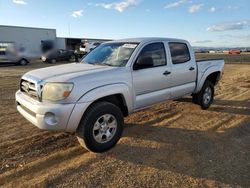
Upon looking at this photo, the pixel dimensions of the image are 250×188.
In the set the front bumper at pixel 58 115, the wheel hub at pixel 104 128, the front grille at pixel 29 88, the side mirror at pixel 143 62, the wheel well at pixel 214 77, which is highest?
the side mirror at pixel 143 62

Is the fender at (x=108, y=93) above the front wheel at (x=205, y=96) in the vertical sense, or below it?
above

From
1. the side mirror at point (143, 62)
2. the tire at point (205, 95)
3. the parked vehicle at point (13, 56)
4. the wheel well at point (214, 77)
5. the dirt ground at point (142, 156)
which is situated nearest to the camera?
the dirt ground at point (142, 156)

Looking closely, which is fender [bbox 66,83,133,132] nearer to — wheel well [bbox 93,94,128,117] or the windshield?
wheel well [bbox 93,94,128,117]

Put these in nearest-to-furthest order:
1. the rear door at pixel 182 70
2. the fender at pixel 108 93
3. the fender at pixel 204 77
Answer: the fender at pixel 108 93, the rear door at pixel 182 70, the fender at pixel 204 77

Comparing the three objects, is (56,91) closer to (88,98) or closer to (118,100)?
(88,98)

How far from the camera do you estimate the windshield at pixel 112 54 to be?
193 inches

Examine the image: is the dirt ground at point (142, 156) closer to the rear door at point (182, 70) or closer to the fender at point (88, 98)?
the fender at point (88, 98)

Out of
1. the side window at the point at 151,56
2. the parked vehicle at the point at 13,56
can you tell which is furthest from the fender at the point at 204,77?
the parked vehicle at the point at 13,56

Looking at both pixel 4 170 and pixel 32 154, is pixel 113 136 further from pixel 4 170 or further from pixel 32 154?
pixel 4 170

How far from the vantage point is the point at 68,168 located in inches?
149

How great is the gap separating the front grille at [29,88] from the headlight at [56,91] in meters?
0.25

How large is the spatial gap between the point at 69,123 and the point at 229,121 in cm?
389

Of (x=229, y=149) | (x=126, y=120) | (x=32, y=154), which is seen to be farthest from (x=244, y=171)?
(x=32, y=154)

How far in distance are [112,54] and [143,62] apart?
693mm
